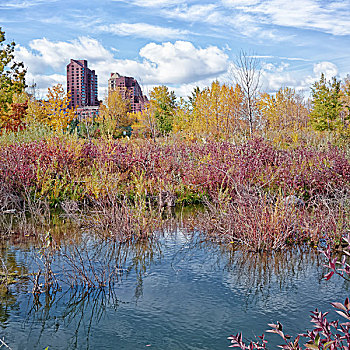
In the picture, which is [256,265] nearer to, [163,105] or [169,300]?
[169,300]

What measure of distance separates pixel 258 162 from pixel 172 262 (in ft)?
14.7

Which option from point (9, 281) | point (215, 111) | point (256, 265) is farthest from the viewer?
point (215, 111)

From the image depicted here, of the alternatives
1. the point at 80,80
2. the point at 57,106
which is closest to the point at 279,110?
the point at 57,106

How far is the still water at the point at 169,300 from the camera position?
3.65 meters

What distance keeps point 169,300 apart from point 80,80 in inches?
3128

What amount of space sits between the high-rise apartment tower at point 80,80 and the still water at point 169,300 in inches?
2996

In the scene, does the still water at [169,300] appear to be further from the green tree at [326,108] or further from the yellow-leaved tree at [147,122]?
the green tree at [326,108]

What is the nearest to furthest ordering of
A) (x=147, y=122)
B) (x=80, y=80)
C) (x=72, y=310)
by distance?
(x=72, y=310) < (x=147, y=122) < (x=80, y=80)

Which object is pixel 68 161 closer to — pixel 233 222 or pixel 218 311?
pixel 233 222

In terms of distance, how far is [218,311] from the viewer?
161 inches

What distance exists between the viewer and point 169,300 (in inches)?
171

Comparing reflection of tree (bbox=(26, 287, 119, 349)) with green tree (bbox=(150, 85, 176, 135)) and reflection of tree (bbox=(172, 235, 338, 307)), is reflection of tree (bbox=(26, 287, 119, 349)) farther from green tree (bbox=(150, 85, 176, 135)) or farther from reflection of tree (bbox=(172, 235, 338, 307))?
green tree (bbox=(150, 85, 176, 135))

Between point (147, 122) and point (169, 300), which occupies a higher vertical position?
point (147, 122)

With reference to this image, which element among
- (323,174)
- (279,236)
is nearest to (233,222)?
(279,236)
